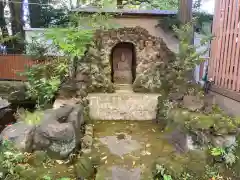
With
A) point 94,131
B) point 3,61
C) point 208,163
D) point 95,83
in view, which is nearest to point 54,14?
point 3,61

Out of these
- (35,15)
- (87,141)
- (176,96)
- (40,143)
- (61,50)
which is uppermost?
(35,15)

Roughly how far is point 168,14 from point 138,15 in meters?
1.27

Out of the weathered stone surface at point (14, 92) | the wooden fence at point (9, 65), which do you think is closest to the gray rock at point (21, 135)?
the weathered stone surface at point (14, 92)

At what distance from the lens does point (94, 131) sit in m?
6.22

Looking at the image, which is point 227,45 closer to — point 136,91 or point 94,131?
point 136,91

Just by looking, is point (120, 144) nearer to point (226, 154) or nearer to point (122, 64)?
point (226, 154)

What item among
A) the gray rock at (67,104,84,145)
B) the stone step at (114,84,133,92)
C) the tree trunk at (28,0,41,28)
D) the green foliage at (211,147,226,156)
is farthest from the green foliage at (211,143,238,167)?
the tree trunk at (28,0,41,28)

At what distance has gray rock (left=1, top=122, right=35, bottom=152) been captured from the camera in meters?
4.69

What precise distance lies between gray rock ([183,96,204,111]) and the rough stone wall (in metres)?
1.94

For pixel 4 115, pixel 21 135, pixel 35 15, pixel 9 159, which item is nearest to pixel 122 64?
pixel 21 135

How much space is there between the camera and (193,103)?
565 cm

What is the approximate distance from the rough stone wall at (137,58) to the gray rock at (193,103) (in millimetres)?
1945

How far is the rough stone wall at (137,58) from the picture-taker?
7500 millimetres

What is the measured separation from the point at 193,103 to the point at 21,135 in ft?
12.9
